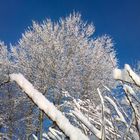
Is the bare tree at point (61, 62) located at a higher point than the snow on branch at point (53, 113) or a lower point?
higher

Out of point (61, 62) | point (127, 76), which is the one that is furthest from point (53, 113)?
point (61, 62)

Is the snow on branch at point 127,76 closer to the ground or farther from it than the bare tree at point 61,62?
closer to the ground

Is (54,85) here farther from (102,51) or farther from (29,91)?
(29,91)

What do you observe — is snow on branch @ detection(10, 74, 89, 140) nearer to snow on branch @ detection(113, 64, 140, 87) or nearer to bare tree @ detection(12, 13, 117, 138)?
snow on branch @ detection(113, 64, 140, 87)

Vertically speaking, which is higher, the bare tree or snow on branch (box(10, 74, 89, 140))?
the bare tree

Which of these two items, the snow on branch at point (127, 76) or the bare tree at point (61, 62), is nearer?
the snow on branch at point (127, 76)

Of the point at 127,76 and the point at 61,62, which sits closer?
the point at 127,76

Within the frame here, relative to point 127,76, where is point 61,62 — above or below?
above

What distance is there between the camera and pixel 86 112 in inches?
52.1

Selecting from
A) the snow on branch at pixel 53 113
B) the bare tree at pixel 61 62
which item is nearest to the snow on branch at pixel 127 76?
the snow on branch at pixel 53 113

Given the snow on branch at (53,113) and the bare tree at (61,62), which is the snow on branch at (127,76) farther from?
the bare tree at (61,62)

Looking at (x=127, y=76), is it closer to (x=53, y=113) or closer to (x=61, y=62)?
(x=53, y=113)

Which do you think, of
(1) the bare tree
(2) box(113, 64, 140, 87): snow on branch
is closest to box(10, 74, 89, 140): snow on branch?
(2) box(113, 64, 140, 87): snow on branch

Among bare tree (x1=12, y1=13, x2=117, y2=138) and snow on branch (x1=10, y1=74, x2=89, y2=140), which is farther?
bare tree (x1=12, y1=13, x2=117, y2=138)
